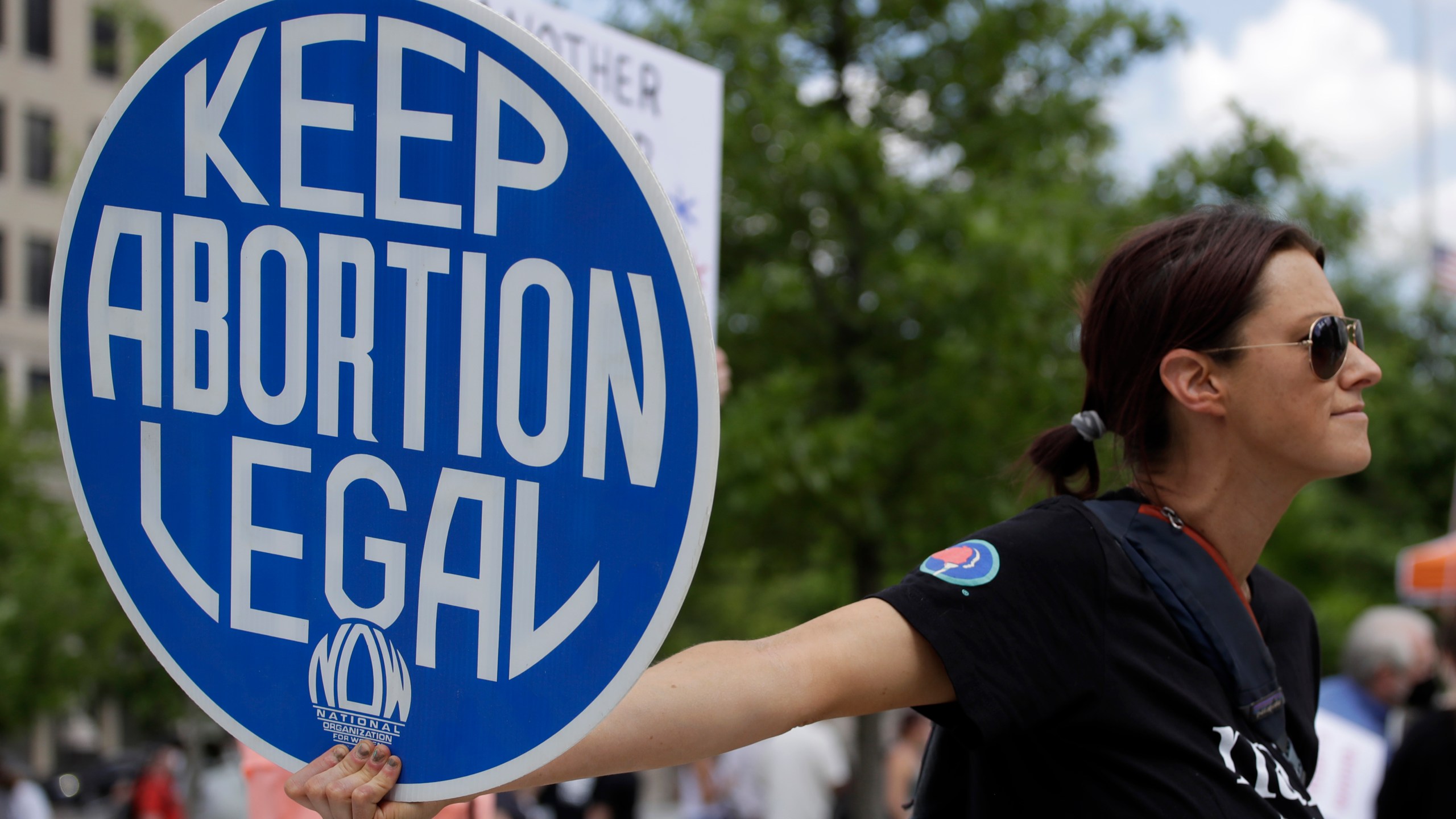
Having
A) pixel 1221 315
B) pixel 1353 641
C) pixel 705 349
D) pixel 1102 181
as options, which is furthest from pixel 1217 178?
pixel 705 349

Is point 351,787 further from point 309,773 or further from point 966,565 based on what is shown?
point 966,565

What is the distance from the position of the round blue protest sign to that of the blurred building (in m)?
35.3

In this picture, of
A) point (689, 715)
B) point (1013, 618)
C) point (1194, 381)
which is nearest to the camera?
point (689, 715)

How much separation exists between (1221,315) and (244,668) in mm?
1188

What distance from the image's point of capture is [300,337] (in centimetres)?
112

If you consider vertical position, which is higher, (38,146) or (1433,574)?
(38,146)

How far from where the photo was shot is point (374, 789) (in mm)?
1073

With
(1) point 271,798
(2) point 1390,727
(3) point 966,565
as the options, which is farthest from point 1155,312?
(2) point 1390,727

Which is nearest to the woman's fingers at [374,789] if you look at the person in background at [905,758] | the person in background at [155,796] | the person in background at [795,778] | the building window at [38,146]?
the person in background at [905,758]

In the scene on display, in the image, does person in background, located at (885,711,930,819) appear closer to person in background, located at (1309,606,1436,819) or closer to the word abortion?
person in background, located at (1309,606,1436,819)

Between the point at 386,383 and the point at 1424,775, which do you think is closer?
the point at 386,383

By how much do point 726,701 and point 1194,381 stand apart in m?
0.79

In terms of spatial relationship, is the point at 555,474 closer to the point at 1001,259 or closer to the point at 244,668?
the point at 244,668

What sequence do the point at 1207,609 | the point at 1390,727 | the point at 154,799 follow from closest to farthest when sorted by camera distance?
the point at 1207,609 < the point at 1390,727 < the point at 154,799
